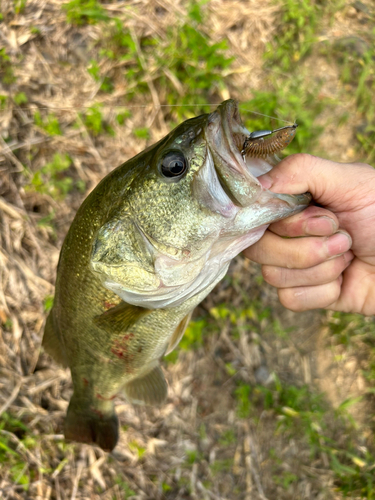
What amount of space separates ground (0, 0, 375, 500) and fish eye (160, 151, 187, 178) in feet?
5.85

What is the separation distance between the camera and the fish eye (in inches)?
56.6

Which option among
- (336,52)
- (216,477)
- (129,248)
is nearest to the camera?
(129,248)

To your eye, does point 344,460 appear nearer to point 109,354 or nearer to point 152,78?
point 109,354

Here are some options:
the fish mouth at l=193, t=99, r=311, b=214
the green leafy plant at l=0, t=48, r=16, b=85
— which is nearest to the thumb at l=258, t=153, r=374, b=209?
→ the fish mouth at l=193, t=99, r=311, b=214

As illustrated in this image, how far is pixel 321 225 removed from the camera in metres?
1.70

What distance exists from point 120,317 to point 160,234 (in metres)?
0.47

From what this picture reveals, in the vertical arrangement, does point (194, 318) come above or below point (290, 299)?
below

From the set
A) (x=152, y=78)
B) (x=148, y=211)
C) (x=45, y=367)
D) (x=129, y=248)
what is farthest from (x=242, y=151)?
(x=45, y=367)

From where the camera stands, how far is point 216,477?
10.1 ft

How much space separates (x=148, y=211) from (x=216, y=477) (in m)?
2.64

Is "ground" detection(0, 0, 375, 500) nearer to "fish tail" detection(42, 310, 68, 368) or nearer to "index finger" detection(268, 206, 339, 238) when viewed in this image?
→ "fish tail" detection(42, 310, 68, 368)

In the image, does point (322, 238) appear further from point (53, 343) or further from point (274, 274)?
point (53, 343)

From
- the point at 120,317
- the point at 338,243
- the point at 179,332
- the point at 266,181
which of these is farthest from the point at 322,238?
the point at 120,317

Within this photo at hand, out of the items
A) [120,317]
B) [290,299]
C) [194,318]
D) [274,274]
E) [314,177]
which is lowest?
[194,318]
